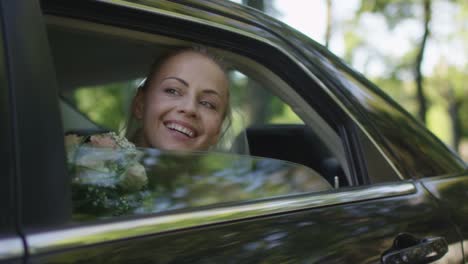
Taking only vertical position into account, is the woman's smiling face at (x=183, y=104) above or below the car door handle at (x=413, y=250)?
above

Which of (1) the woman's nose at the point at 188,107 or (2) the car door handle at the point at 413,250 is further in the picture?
(1) the woman's nose at the point at 188,107

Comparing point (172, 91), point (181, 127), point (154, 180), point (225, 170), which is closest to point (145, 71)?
point (172, 91)

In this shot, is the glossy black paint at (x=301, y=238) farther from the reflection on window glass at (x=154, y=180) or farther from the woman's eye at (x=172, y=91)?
the woman's eye at (x=172, y=91)

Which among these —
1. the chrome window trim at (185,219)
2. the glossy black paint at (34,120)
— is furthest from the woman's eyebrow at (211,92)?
the glossy black paint at (34,120)

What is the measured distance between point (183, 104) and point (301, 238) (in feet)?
2.49

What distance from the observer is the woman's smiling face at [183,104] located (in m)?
1.99

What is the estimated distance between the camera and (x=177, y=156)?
4.94 feet

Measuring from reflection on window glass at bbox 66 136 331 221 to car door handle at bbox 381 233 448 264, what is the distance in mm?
283

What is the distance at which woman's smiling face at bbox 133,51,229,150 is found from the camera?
199cm

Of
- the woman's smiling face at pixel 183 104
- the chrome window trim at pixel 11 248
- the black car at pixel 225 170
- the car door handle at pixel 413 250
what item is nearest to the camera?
the chrome window trim at pixel 11 248

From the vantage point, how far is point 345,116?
1.91 meters

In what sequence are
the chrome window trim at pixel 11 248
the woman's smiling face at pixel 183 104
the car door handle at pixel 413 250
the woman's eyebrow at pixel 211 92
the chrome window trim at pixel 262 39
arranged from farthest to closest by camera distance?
the woman's eyebrow at pixel 211 92
the woman's smiling face at pixel 183 104
the car door handle at pixel 413 250
the chrome window trim at pixel 262 39
the chrome window trim at pixel 11 248

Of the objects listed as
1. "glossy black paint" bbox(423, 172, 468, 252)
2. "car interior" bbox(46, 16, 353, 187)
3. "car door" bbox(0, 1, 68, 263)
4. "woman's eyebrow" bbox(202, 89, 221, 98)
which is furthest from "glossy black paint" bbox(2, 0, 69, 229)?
"glossy black paint" bbox(423, 172, 468, 252)

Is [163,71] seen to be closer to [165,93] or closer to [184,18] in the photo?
[165,93]
